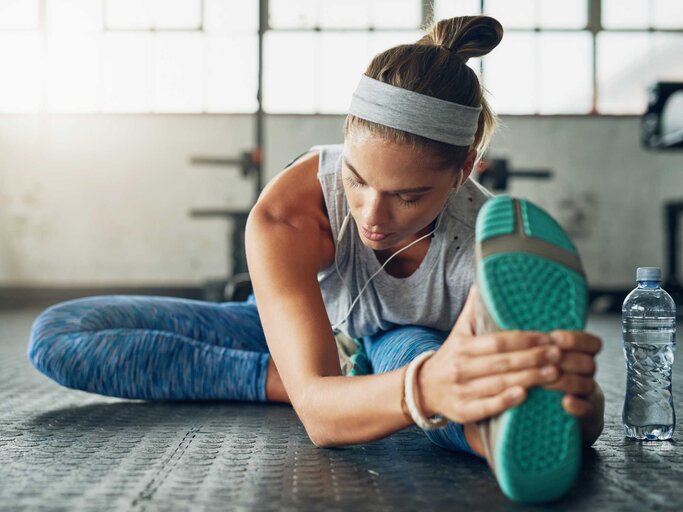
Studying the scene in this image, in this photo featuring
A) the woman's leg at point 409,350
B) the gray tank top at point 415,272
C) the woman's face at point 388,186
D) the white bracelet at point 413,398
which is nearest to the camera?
the white bracelet at point 413,398

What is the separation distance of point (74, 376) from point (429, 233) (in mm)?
809

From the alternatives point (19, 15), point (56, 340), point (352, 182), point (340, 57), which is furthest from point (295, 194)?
point (19, 15)

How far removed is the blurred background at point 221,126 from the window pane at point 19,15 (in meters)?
0.18

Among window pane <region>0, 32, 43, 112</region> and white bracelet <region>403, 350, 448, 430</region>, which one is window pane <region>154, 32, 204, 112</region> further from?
white bracelet <region>403, 350, 448, 430</region>

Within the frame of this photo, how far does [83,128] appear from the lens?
5395 mm

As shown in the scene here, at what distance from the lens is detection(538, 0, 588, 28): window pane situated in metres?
5.32

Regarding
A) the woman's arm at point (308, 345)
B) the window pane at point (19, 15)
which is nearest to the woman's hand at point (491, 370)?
the woman's arm at point (308, 345)

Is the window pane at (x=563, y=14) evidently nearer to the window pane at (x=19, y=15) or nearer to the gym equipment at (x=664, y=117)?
the gym equipment at (x=664, y=117)

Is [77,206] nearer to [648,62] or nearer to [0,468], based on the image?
[648,62]

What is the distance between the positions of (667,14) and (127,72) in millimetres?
3724

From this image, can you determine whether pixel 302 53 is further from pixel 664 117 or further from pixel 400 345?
pixel 400 345

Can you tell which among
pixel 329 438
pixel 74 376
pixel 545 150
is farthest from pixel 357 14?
pixel 329 438

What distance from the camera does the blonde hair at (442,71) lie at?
1070mm

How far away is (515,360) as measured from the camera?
0.76m
